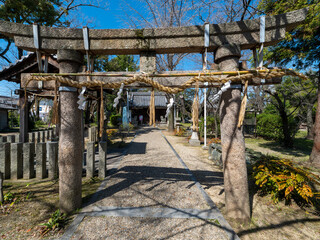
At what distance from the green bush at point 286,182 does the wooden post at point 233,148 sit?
2.49ft

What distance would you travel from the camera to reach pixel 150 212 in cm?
265

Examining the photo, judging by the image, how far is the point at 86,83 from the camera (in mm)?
2436

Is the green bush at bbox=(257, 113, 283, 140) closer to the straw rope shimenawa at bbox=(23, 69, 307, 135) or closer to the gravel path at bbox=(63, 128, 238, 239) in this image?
the gravel path at bbox=(63, 128, 238, 239)

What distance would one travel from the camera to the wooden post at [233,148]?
2.44 meters

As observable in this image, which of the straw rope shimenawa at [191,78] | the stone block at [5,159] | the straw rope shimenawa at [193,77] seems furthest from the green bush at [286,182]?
the stone block at [5,159]

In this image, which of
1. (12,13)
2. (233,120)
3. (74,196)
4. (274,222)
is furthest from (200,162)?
(12,13)

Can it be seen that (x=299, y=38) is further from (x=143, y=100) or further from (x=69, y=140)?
(x=143, y=100)

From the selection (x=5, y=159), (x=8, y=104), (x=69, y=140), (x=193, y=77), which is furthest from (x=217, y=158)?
(x=8, y=104)

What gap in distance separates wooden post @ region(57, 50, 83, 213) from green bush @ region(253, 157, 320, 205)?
3527mm

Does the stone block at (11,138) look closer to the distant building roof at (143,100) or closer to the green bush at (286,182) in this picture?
the green bush at (286,182)

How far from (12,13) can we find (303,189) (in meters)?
14.2

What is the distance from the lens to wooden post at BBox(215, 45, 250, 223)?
8.02ft

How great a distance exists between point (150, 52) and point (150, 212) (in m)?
2.87

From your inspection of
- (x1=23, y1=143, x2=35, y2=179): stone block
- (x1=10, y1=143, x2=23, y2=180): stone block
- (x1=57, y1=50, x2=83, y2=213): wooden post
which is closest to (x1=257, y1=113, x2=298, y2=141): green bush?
(x1=57, y1=50, x2=83, y2=213): wooden post
